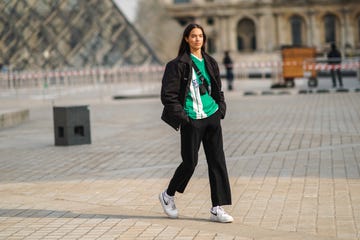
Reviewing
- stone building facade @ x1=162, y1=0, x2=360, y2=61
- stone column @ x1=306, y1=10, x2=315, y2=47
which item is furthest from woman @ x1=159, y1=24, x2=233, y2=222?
stone column @ x1=306, y1=10, x2=315, y2=47

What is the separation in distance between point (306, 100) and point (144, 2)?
5469cm

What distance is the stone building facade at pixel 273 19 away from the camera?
11369cm

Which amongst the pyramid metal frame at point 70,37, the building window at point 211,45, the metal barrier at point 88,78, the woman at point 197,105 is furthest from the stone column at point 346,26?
the woman at point 197,105

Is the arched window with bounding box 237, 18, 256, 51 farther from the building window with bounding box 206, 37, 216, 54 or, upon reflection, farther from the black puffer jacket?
the black puffer jacket

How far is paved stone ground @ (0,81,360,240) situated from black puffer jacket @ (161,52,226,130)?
89cm

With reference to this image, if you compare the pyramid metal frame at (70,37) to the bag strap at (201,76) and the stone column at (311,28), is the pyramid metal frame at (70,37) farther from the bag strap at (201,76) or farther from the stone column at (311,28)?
the stone column at (311,28)

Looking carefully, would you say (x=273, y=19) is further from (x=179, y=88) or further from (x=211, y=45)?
(x=179, y=88)

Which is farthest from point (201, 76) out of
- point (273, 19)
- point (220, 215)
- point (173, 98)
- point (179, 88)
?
point (273, 19)

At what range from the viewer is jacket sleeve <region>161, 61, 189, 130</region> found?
8.42 meters

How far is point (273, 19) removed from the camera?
11456 centimetres

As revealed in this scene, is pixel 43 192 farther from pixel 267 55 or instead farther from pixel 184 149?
pixel 267 55

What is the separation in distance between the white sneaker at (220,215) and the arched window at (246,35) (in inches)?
4221

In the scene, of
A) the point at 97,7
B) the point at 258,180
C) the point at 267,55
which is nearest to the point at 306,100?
the point at 258,180

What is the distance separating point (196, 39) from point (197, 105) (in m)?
0.54
